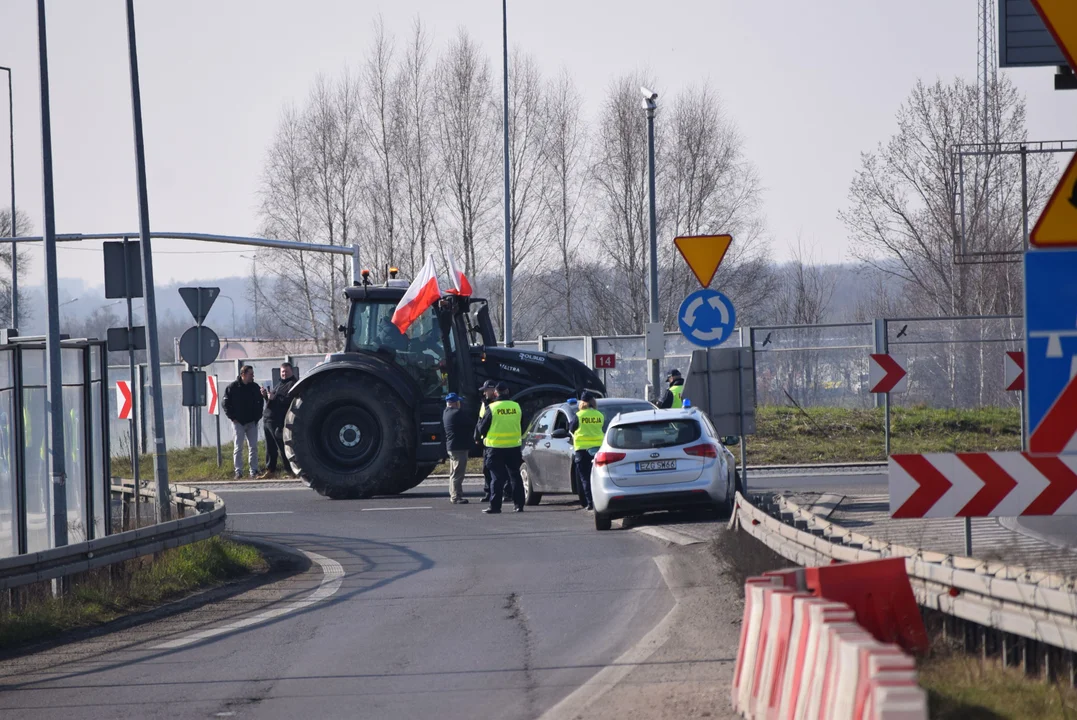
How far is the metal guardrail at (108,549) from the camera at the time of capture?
10.9 metres

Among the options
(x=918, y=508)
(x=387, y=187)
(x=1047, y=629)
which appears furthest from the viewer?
(x=387, y=187)

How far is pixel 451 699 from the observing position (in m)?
7.89

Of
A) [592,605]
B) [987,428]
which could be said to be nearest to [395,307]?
[592,605]

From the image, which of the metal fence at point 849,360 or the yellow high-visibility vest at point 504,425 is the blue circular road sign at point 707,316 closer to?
the yellow high-visibility vest at point 504,425

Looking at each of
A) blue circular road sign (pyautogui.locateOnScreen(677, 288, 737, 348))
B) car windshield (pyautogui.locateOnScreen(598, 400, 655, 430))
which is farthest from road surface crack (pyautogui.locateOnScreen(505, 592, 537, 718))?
car windshield (pyautogui.locateOnScreen(598, 400, 655, 430))

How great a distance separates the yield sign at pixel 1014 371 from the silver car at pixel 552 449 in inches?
191

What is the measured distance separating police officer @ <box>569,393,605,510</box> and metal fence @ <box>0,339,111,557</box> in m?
6.22

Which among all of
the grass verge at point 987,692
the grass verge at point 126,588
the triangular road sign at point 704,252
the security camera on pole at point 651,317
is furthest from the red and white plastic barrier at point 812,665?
the security camera on pole at point 651,317

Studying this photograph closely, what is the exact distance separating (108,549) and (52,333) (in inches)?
88.0

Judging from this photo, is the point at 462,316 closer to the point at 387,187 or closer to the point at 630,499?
the point at 630,499

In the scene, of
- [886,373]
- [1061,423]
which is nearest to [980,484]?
[1061,423]

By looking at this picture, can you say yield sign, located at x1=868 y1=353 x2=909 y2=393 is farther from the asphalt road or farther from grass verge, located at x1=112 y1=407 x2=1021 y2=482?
grass verge, located at x1=112 y1=407 x2=1021 y2=482

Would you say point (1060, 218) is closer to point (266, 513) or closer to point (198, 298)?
point (266, 513)

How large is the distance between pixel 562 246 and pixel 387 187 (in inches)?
291
